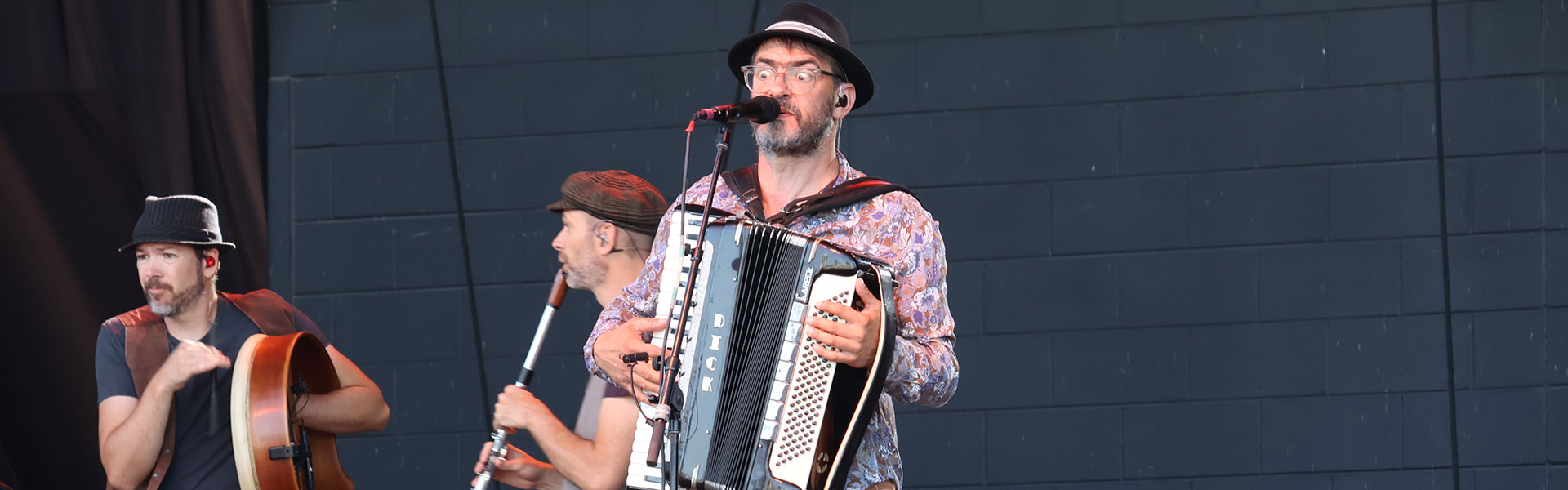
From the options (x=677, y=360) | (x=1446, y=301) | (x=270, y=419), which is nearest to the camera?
(x=677, y=360)

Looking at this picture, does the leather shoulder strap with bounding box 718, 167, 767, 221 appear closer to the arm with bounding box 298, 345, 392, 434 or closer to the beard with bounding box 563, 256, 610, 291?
the beard with bounding box 563, 256, 610, 291

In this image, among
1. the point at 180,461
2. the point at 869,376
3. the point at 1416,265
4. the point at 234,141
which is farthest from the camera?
Result: the point at 234,141

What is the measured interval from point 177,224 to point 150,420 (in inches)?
21.7

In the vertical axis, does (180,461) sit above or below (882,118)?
below

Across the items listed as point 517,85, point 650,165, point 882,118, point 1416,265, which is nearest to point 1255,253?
point 1416,265

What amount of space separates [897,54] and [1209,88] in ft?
3.04

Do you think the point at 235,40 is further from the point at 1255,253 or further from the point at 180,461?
the point at 1255,253

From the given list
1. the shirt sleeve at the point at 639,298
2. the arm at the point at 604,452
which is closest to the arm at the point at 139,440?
the arm at the point at 604,452

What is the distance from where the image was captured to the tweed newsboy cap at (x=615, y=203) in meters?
3.14

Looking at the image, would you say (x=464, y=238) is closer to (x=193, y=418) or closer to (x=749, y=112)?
(x=193, y=418)

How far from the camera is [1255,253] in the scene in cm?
435

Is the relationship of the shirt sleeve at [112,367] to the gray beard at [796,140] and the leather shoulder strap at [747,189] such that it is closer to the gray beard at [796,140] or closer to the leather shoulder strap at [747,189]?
the leather shoulder strap at [747,189]

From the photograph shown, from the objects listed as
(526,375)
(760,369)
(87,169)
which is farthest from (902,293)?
(87,169)

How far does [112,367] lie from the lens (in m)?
3.60
